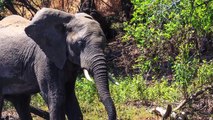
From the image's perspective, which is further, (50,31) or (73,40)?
(50,31)

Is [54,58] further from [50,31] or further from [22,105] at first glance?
[22,105]

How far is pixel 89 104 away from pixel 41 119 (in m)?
1.09

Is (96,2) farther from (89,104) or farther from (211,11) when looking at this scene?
(211,11)

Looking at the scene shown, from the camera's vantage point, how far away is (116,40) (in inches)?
737

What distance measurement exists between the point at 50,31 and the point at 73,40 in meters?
0.39

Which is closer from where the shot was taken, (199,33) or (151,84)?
(199,33)

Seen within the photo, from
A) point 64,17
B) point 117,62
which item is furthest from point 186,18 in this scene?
point 117,62

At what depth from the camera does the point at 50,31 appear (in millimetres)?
7902

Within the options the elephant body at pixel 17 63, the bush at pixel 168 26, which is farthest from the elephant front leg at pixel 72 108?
the bush at pixel 168 26

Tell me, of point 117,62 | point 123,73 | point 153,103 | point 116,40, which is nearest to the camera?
point 153,103

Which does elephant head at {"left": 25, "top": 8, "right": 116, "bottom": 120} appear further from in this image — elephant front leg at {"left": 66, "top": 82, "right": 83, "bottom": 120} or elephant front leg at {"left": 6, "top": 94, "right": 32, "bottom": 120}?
elephant front leg at {"left": 6, "top": 94, "right": 32, "bottom": 120}

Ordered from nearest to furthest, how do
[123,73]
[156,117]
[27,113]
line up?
[27,113]
[156,117]
[123,73]

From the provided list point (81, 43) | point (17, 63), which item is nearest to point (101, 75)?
point (81, 43)

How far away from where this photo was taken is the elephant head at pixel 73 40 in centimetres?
732
